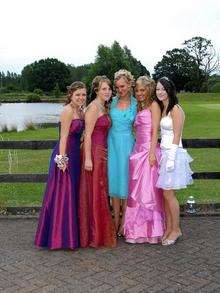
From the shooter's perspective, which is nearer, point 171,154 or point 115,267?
point 115,267

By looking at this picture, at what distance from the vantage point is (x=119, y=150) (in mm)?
5965

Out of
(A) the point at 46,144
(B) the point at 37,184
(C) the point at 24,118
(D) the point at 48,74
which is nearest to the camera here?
(A) the point at 46,144

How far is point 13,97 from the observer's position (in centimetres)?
11912

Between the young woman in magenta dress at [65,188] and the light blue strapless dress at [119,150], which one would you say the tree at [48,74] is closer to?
the light blue strapless dress at [119,150]

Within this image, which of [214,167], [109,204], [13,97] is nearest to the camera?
[109,204]

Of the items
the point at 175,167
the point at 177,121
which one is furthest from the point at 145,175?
the point at 177,121

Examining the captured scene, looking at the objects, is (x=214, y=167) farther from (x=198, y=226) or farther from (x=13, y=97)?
(x=13, y=97)

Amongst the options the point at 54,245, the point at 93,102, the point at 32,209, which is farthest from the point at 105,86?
the point at 32,209

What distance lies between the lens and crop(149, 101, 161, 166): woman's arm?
581 centimetres

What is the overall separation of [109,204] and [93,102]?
128 cm

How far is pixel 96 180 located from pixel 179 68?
103364 mm

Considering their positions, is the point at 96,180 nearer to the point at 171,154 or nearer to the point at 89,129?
the point at 89,129

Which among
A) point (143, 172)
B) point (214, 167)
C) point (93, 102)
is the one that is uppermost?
point (93, 102)

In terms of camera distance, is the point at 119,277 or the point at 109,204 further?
the point at 109,204
